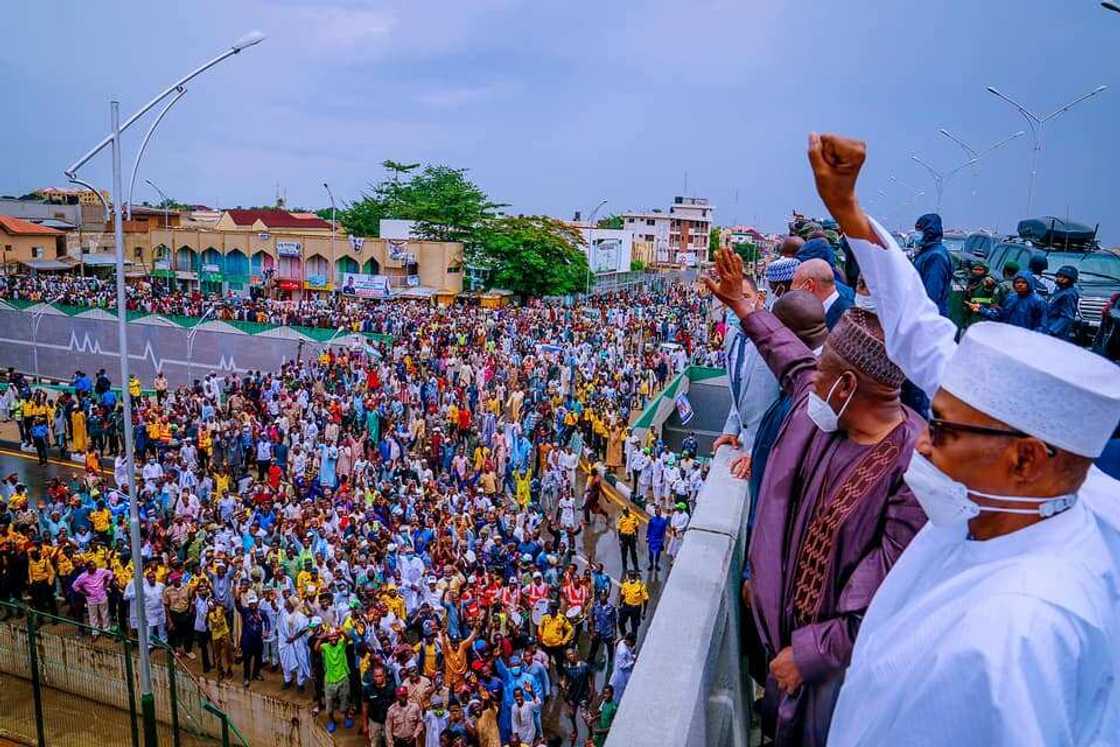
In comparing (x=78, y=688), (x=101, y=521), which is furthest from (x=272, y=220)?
(x=78, y=688)

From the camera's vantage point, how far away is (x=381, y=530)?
41.7 feet

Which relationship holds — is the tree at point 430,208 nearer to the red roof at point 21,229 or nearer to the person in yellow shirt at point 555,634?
the red roof at point 21,229

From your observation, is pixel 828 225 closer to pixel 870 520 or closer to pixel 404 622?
pixel 404 622

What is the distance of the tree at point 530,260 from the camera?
4612cm

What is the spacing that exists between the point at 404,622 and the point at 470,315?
939 inches

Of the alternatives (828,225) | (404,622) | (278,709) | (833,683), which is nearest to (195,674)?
(278,709)

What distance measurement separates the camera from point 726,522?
3.17 meters

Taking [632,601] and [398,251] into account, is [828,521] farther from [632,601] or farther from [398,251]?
[398,251]

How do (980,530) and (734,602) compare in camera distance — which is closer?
(980,530)

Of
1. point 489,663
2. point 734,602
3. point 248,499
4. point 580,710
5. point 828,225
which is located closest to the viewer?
point 734,602

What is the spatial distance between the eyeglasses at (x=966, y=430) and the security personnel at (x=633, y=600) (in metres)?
10.1

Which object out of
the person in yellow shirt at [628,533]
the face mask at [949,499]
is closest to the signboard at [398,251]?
the person in yellow shirt at [628,533]

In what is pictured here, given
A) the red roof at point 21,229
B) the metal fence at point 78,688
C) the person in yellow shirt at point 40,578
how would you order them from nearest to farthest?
the metal fence at point 78,688 → the person in yellow shirt at point 40,578 → the red roof at point 21,229

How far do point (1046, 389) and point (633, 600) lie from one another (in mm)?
10335
